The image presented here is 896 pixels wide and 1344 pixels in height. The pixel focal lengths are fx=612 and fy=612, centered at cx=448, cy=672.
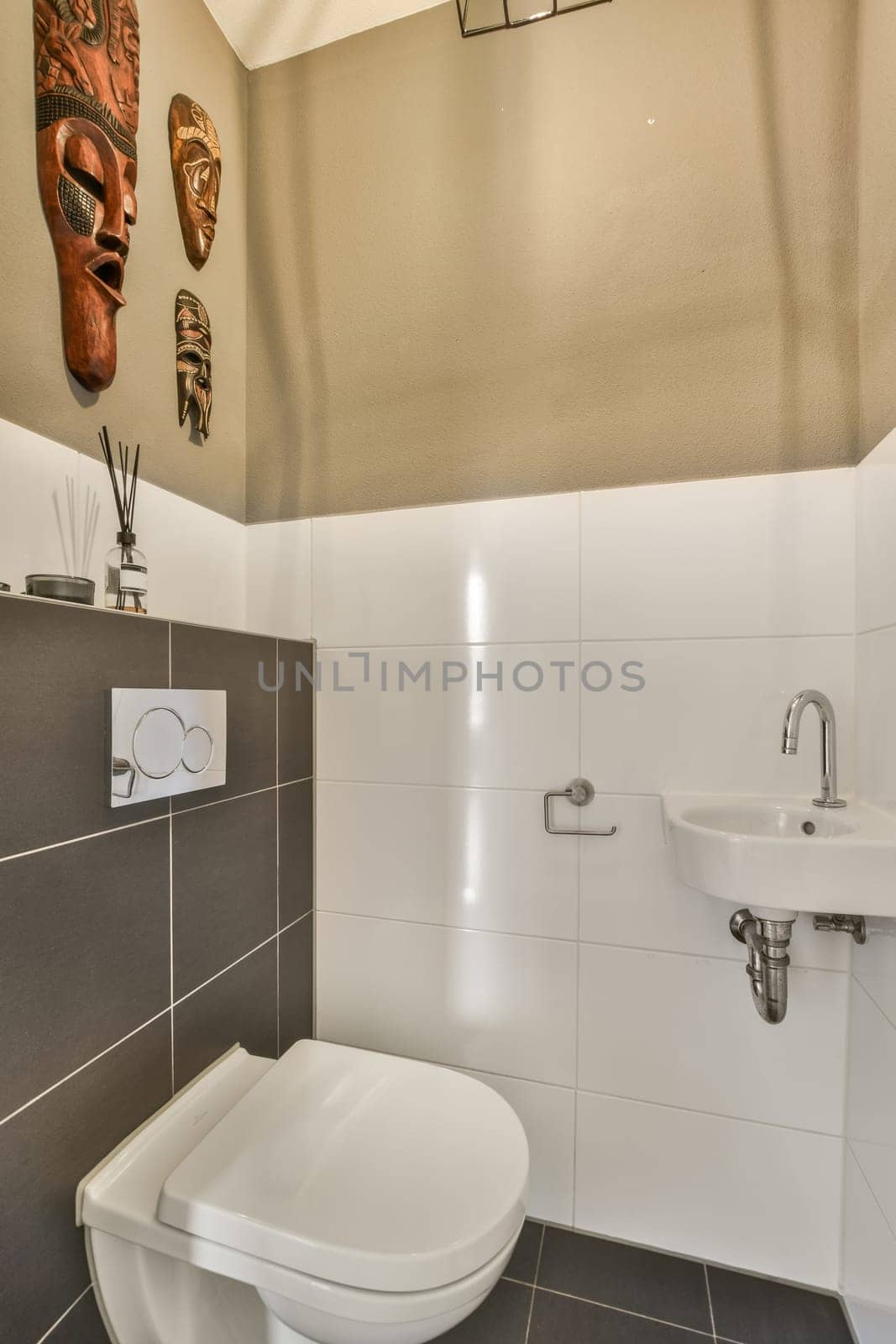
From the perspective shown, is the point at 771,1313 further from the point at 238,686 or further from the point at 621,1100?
the point at 238,686

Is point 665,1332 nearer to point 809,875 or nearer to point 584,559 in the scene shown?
Answer: point 809,875

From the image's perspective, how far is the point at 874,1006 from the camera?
995 mm

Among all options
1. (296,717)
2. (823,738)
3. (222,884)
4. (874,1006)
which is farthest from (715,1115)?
(296,717)

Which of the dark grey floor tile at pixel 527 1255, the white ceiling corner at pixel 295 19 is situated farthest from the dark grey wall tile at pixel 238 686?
the white ceiling corner at pixel 295 19

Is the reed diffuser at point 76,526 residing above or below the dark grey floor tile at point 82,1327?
above

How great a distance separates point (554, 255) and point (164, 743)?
125 centimetres

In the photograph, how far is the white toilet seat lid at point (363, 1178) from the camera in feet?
2.44

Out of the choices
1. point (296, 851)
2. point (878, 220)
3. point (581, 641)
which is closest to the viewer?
point (878, 220)

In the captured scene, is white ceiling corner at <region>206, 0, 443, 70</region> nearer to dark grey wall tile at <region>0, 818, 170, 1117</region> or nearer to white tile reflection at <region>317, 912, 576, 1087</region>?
dark grey wall tile at <region>0, 818, 170, 1117</region>

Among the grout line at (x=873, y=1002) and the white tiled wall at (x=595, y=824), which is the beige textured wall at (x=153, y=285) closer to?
the white tiled wall at (x=595, y=824)

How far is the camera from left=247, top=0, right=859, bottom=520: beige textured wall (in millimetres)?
1171

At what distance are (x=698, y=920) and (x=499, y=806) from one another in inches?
17.4

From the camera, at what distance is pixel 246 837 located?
1210mm

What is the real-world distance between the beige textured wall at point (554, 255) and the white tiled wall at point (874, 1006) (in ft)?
0.64
